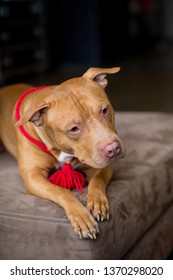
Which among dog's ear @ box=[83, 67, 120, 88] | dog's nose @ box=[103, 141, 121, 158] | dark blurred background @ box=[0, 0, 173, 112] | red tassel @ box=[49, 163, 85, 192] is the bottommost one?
dark blurred background @ box=[0, 0, 173, 112]

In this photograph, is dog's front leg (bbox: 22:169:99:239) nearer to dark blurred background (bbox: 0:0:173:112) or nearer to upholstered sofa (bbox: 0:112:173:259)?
upholstered sofa (bbox: 0:112:173:259)

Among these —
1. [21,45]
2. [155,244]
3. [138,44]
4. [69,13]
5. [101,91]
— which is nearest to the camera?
[101,91]

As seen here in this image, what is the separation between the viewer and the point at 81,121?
1.61m

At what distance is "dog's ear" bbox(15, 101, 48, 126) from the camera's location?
1.65 m

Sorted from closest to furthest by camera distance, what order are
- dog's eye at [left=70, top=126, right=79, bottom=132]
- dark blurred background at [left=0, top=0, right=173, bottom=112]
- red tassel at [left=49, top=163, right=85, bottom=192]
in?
1. dog's eye at [left=70, top=126, right=79, bottom=132]
2. red tassel at [left=49, top=163, right=85, bottom=192]
3. dark blurred background at [left=0, top=0, right=173, bottom=112]

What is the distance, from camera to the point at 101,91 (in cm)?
173

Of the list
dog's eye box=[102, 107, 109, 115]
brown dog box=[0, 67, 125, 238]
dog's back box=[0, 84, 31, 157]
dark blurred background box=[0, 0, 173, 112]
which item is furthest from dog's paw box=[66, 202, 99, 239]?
dark blurred background box=[0, 0, 173, 112]

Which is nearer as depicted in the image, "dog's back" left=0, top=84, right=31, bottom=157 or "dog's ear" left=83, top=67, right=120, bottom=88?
"dog's ear" left=83, top=67, right=120, bottom=88

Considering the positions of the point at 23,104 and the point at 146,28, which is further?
the point at 146,28

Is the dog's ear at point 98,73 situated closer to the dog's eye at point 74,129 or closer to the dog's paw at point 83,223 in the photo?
the dog's eye at point 74,129

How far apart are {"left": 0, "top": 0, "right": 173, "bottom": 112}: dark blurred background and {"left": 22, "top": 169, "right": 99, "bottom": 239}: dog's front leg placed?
287 centimetres

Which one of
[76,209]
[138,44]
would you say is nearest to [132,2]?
[138,44]
